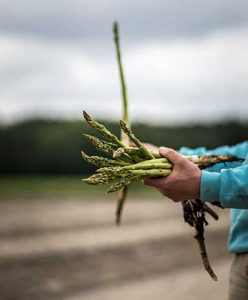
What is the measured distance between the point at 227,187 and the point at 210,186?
0.24 ft

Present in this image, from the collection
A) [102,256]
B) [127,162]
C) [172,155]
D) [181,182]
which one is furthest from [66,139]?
[181,182]

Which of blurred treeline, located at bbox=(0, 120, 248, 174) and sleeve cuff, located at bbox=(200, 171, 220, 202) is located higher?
sleeve cuff, located at bbox=(200, 171, 220, 202)

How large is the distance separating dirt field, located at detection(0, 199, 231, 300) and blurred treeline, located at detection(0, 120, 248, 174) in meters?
7.27

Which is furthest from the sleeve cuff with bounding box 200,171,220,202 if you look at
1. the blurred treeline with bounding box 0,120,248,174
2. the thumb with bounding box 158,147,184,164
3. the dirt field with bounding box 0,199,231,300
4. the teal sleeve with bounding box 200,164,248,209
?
the blurred treeline with bounding box 0,120,248,174

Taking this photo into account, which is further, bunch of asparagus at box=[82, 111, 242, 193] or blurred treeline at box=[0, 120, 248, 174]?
blurred treeline at box=[0, 120, 248, 174]

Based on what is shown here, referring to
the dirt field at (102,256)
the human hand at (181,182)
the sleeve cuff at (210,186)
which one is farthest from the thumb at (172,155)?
the dirt field at (102,256)

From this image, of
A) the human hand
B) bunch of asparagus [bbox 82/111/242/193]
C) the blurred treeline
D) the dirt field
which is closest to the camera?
the human hand

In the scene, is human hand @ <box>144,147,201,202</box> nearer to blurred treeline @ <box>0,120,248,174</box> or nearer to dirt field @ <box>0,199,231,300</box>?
dirt field @ <box>0,199,231,300</box>

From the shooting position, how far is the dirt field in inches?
280

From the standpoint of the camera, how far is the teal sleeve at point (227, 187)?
2.59 m

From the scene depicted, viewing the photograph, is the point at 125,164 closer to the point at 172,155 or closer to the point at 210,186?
the point at 172,155

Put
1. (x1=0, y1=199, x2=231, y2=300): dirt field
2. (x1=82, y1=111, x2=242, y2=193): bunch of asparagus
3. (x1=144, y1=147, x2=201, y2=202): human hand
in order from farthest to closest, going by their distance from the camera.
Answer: (x1=0, y1=199, x2=231, y2=300): dirt field < (x1=82, y1=111, x2=242, y2=193): bunch of asparagus < (x1=144, y1=147, x2=201, y2=202): human hand

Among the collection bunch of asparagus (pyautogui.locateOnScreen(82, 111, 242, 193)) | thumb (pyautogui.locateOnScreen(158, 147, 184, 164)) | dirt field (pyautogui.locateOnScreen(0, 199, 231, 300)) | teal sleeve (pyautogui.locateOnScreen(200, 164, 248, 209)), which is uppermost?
thumb (pyautogui.locateOnScreen(158, 147, 184, 164))

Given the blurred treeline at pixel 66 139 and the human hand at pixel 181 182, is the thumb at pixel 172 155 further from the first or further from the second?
the blurred treeline at pixel 66 139
